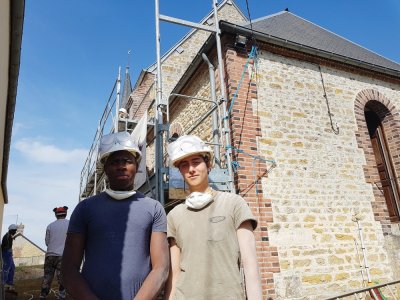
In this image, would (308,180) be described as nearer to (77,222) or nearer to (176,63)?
(77,222)

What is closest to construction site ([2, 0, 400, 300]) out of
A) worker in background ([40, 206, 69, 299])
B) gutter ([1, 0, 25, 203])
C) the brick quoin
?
the brick quoin

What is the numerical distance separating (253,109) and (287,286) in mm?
3220

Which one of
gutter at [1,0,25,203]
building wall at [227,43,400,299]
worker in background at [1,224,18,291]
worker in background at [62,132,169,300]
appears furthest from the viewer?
worker in background at [1,224,18,291]

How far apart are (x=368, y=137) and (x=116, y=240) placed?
268 inches

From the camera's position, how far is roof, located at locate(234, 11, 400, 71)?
7.55 meters

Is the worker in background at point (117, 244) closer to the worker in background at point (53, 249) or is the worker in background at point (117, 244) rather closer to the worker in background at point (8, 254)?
the worker in background at point (53, 249)

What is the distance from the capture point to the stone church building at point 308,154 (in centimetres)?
529

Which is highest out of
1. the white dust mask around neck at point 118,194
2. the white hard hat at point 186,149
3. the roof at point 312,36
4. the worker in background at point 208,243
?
the roof at point 312,36

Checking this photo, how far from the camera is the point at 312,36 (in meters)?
8.50

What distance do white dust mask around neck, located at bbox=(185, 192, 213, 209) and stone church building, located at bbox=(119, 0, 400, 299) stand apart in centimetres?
276

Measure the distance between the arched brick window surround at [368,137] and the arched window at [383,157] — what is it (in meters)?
0.02

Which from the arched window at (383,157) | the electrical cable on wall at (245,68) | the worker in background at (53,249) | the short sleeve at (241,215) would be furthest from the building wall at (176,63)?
the short sleeve at (241,215)

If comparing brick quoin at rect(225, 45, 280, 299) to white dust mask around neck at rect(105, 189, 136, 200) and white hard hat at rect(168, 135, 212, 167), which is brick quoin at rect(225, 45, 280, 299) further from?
white dust mask around neck at rect(105, 189, 136, 200)

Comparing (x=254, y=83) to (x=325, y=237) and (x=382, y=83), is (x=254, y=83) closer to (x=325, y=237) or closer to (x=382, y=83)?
(x=325, y=237)
